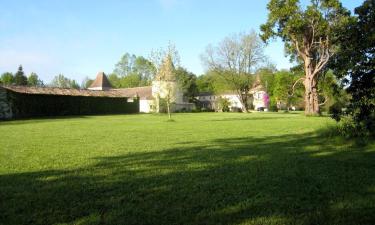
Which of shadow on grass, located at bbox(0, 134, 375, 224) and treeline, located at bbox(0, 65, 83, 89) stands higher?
treeline, located at bbox(0, 65, 83, 89)

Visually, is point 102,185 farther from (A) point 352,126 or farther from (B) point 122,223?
(A) point 352,126

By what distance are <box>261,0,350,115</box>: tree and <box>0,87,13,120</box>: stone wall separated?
28792mm

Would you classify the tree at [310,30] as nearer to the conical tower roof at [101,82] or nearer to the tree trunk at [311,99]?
the tree trunk at [311,99]

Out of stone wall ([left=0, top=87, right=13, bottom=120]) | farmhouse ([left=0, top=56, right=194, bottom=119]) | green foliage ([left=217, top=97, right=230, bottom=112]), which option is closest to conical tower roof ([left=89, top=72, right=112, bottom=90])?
farmhouse ([left=0, top=56, right=194, bottom=119])

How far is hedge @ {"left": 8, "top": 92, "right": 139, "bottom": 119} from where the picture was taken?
133 ft

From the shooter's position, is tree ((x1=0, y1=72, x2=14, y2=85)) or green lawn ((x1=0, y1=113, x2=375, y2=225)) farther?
tree ((x1=0, y1=72, x2=14, y2=85))

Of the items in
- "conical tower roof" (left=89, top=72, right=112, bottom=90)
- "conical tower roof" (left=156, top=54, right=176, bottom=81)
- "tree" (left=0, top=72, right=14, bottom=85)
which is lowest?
"conical tower roof" (left=156, top=54, right=176, bottom=81)

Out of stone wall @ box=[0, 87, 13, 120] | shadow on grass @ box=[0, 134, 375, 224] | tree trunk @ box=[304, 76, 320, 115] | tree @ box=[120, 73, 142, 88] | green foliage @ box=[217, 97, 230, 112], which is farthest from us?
tree @ box=[120, 73, 142, 88]

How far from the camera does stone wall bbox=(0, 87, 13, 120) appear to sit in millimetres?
38500

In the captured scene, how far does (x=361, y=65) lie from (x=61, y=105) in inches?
1623

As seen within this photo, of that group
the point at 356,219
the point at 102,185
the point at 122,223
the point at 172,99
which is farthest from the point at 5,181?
the point at 172,99

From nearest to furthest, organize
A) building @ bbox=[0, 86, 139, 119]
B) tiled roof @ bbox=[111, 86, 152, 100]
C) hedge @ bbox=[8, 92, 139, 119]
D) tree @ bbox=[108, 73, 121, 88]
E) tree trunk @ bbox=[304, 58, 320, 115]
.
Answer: building @ bbox=[0, 86, 139, 119], hedge @ bbox=[8, 92, 139, 119], tree trunk @ bbox=[304, 58, 320, 115], tiled roof @ bbox=[111, 86, 152, 100], tree @ bbox=[108, 73, 121, 88]

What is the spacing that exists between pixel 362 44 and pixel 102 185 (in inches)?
365

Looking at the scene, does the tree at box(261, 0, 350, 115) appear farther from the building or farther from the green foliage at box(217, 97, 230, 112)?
the green foliage at box(217, 97, 230, 112)
